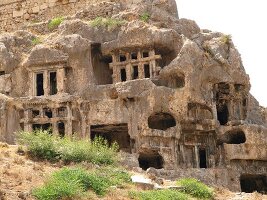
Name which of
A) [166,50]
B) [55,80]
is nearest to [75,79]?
[55,80]

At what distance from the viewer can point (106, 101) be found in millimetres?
25406

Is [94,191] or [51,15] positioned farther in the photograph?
[51,15]

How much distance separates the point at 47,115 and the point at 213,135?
7.95 meters

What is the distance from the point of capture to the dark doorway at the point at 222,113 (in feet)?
89.5

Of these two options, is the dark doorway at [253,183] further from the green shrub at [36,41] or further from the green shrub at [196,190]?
the green shrub at [36,41]

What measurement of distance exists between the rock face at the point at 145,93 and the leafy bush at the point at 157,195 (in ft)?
22.9

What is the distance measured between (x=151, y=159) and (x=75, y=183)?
37.9 feet

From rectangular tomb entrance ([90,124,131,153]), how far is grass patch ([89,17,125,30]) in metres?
5.07

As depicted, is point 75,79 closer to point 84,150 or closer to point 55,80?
point 55,80

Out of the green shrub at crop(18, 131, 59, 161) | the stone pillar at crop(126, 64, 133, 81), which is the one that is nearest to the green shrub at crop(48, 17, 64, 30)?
the stone pillar at crop(126, 64, 133, 81)

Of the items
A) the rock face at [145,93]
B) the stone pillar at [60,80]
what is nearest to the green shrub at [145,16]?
the rock face at [145,93]

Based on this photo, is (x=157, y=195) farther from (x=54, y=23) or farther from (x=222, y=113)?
(x=54, y=23)

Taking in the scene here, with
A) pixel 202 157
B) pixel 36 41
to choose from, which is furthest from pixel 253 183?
pixel 36 41

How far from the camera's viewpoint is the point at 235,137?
1041 inches
